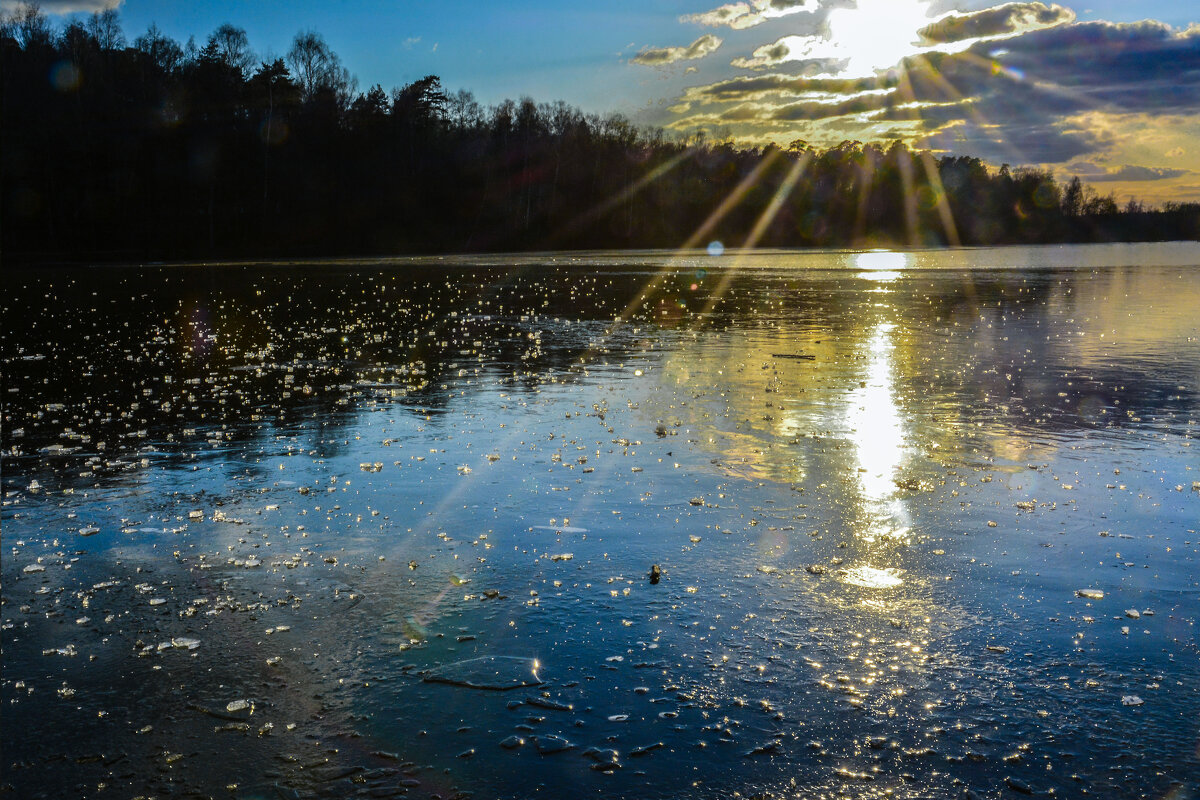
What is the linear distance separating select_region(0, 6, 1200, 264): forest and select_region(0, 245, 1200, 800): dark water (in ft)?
192

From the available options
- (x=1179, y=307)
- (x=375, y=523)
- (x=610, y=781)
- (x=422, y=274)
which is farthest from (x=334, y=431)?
(x=422, y=274)

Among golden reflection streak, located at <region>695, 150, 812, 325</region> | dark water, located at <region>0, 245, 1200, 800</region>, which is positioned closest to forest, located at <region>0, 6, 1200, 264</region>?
golden reflection streak, located at <region>695, 150, 812, 325</region>

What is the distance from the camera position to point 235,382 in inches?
611

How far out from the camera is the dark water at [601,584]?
4.56 meters

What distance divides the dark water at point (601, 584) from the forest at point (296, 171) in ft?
192

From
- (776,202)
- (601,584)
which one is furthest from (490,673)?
(776,202)

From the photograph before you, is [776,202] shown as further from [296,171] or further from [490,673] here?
[490,673]

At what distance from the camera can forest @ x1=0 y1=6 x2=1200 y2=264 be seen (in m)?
73.8

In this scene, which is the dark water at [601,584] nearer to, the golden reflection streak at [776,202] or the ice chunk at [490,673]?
the ice chunk at [490,673]

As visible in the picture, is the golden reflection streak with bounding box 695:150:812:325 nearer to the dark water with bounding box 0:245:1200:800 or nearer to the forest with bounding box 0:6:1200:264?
the forest with bounding box 0:6:1200:264

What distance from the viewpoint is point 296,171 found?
277ft

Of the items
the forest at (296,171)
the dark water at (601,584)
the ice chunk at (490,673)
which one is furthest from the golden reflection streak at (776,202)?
the ice chunk at (490,673)

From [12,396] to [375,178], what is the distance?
8167cm

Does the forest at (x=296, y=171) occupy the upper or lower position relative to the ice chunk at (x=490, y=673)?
upper
